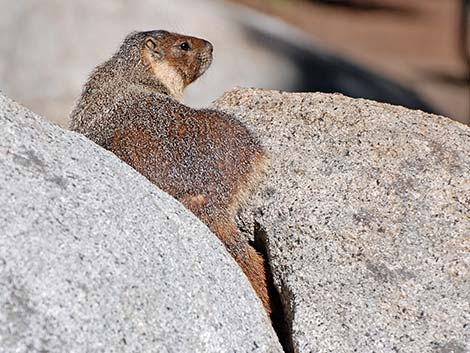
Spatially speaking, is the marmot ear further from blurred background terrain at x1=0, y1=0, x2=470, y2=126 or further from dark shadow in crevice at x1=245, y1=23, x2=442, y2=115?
dark shadow in crevice at x1=245, y1=23, x2=442, y2=115

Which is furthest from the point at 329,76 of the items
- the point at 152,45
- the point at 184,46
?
the point at 152,45

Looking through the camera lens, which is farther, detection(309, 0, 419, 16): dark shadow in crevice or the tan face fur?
detection(309, 0, 419, 16): dark shadow in crevice

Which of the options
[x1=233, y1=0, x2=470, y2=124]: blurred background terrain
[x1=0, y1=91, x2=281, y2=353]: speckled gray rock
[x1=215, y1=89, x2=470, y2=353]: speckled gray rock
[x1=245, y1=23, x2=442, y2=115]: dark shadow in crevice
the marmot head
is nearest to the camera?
[x1=0, y1=91, x2=281, y2=353]: speckled gray rock

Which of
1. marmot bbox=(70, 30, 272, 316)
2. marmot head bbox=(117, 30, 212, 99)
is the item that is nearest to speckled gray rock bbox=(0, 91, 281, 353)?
marmot bbox=(70, 30, 272, 316)

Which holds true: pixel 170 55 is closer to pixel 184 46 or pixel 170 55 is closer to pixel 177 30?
pixel 184 46

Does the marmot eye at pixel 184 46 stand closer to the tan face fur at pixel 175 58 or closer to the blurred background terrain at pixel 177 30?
the tan face fur at pixel 175 58

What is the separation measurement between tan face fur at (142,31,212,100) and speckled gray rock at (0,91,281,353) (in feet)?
6.50

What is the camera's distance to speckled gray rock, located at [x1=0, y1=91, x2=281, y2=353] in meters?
3.52

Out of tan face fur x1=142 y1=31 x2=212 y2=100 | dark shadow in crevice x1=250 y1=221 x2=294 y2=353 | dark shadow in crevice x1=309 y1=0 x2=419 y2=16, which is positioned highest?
tan face fur x1=142 y1=31 x2=212 y2=100

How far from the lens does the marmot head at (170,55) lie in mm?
6199

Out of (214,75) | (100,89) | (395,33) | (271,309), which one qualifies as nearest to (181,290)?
(271,309)

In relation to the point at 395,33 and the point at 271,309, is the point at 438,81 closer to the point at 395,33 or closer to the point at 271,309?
the point at 395,33

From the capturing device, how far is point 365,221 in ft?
15.4

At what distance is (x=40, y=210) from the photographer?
3758mm
